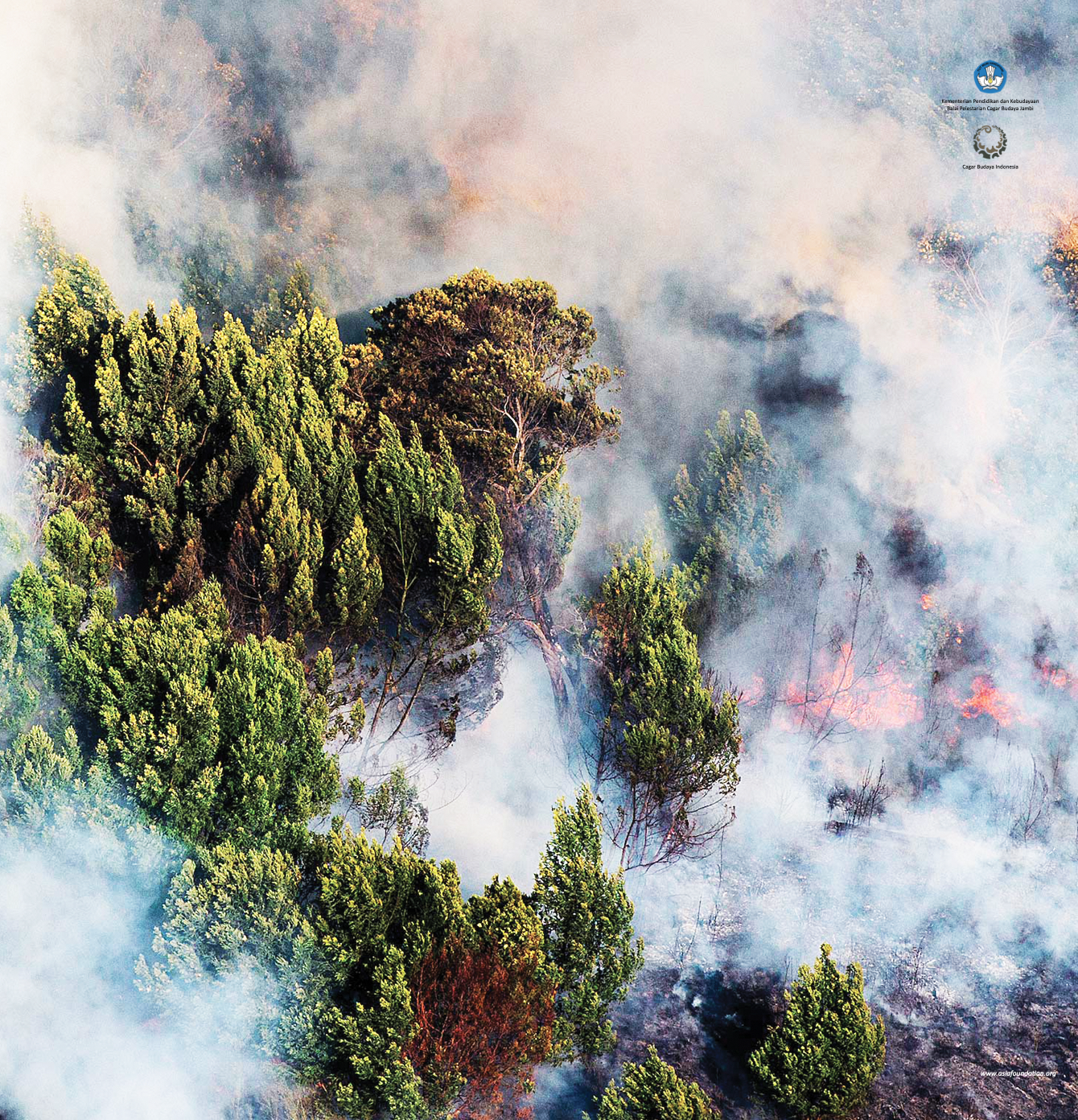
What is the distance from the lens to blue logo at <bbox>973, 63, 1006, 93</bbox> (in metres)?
31.2

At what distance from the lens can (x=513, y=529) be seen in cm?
2619

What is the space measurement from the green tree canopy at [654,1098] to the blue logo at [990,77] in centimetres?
2415

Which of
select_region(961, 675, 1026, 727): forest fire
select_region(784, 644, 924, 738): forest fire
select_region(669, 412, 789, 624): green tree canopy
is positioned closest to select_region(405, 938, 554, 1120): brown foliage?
select_region(669, 412, 789, 624): green tree canopy

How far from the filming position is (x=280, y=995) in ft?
60.1

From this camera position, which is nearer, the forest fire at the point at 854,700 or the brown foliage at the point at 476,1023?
the brown foliage at the point at 476,1023

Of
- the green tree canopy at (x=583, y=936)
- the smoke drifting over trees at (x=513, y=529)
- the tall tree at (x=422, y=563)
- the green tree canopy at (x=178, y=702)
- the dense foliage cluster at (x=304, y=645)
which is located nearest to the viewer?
the dense foliage cluster at (x=304, y=645)

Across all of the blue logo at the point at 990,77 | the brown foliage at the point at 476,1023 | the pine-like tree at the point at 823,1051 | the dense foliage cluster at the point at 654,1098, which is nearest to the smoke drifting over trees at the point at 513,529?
the brown foliage at the point at 476,1023

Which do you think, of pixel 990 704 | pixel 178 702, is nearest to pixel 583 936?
pixel 178 702

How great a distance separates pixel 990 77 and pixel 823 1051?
23254 mm

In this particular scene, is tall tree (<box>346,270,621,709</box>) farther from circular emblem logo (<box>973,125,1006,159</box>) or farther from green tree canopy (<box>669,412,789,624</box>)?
circular emblem logo (<box>973,125,1006,159</box>)

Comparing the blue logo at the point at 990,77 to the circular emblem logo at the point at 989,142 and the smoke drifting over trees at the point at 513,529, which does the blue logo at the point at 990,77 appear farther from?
the circular emblem logo at the point at 989,142

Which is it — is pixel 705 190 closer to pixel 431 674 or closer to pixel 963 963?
pixel 431 674

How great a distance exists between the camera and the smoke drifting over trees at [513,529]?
736 inches

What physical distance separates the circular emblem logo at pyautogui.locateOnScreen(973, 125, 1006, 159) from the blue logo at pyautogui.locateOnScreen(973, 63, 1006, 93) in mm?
874
